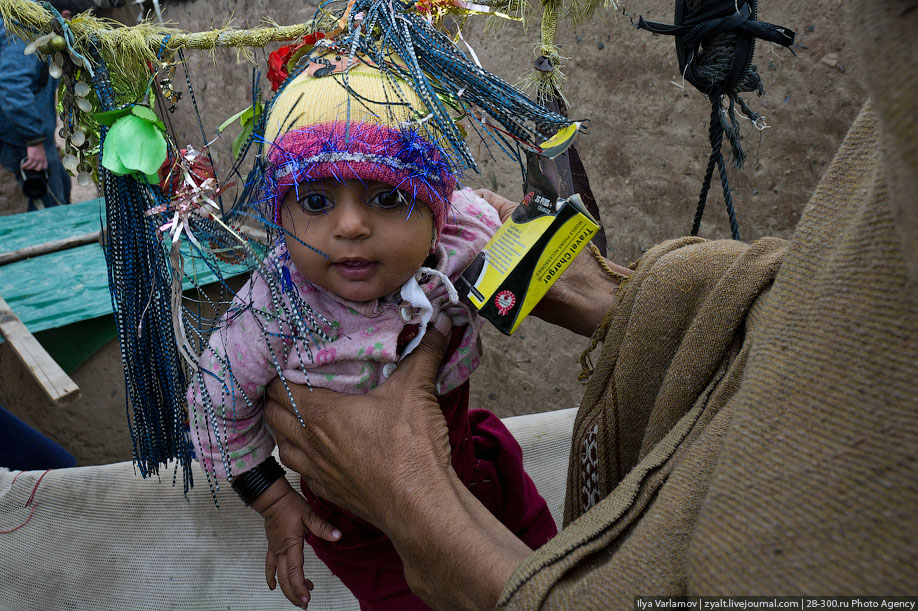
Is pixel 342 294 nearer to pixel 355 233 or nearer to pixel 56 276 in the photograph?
pixel 355 233

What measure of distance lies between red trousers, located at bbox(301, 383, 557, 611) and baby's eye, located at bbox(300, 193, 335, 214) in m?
0.48

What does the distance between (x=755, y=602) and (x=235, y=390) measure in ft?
3.01

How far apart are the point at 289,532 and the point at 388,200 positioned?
70cm

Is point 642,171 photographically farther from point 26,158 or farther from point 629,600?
point 26,158

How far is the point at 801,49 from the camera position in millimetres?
1749

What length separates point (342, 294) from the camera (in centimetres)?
100

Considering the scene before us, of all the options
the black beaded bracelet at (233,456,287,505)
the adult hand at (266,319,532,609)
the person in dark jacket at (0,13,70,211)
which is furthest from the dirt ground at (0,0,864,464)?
the person in dark jacket at (0,13,70,211)

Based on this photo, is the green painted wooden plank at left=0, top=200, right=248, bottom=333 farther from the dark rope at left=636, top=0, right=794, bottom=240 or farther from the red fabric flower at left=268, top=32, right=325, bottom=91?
the dark rope at left=636, top=0, right=794, bottom=240

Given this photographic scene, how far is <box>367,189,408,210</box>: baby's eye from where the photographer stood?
96 centimetres

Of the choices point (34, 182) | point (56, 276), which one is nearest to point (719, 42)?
point (56, 276)

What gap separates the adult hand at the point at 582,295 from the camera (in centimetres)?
126

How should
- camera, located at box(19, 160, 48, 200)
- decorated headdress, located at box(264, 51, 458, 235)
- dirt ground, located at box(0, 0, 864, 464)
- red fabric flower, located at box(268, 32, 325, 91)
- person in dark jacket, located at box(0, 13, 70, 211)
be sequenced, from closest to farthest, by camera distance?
decorated headdress, located at box(264, 51, 458, 235)
red fabric flower, located at box(268, 32, 325, 91)
dirt ground, located at box(0, 0, 864, 464)
person in dark jacket, located at box(0, 13, 70, 211)
camera, located at box(19, 160, 48, 200)

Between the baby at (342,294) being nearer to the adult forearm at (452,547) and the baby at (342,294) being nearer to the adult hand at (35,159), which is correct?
the adult forearm at (452,547)

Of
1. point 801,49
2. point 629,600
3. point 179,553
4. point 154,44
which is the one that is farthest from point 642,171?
point 179,553
